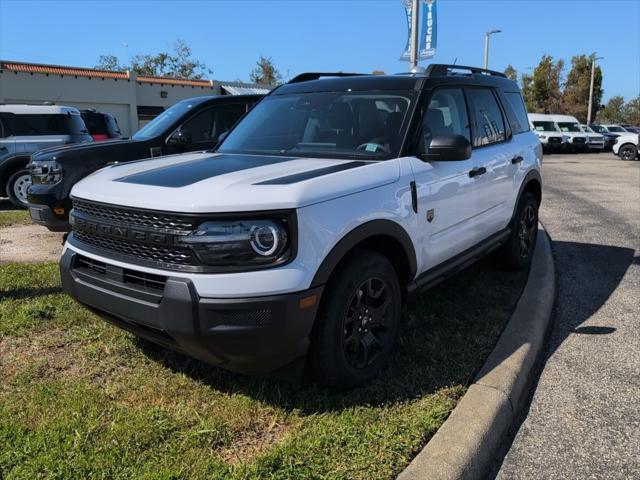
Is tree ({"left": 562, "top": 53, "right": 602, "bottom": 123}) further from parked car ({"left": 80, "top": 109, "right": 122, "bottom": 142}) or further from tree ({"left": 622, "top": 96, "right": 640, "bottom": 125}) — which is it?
parked car ({"left": 80, "top": 109, "right": 122, "bottom": 142})

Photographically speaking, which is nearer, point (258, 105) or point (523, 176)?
point (258, 105)

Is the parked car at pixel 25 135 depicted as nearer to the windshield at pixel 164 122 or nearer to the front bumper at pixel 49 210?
the windshield at pixel 164 122

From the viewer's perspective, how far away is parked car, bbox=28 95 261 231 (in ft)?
20.0

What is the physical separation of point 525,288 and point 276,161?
275 centimetres

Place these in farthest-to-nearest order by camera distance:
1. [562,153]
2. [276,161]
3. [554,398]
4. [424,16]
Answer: [562,153] < [424,16] < [276,161] < [554,398]

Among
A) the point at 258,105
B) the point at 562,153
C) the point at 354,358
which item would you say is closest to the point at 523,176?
the point at 258,105

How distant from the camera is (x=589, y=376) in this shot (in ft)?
12.1

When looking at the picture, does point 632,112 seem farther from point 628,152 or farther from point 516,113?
point 516,113

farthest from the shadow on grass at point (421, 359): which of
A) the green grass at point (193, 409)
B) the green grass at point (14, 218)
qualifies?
the green grass at point (14, 218)

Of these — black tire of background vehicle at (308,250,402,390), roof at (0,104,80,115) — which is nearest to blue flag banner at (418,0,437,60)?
roof at (0,104,80,115)

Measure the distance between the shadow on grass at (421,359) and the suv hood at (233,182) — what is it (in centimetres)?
114

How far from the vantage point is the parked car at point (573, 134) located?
32.0 metres

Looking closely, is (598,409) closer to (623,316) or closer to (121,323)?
(623,316)

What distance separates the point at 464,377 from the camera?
11.4 ft
